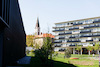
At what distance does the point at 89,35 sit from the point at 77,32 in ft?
21.1

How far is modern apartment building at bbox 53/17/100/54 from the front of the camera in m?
78.8

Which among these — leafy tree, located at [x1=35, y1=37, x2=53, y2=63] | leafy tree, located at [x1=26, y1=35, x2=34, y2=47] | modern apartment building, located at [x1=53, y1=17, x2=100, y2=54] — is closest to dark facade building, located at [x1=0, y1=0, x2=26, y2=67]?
leafy tree, located at [x1=35, y1=37, x2=53, y2=63]

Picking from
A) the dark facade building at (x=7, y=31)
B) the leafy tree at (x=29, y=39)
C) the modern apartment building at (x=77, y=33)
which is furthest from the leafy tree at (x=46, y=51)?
the leafy tree at (x=29, y=39)

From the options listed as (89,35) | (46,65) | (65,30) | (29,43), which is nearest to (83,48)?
(89,35)

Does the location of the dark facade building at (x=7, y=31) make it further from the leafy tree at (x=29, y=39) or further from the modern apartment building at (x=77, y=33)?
the leafy tree at (x=29, y=39)

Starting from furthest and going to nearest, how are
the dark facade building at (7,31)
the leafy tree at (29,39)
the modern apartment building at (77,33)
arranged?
1. the leafy tree at (29,39)
2. the modern apartment building at (77,33)
3. the dark facade building at (7,31)

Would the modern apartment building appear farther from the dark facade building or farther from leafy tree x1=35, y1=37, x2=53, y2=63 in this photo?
leafy tree x1=35, y1=37, x2=53, y2=63

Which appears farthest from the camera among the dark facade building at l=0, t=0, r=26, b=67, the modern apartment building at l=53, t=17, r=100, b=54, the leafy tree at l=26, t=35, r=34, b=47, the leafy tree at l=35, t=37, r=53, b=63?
the leafy tree at l=26, t=35, r=34, b=47

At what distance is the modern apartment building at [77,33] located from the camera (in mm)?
78812

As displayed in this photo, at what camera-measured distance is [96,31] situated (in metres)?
78.0

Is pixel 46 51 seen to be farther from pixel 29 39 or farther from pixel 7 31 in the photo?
pixel 29 39

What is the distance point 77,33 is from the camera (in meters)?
83.1

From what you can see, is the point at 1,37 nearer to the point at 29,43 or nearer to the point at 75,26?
the point at 75,26

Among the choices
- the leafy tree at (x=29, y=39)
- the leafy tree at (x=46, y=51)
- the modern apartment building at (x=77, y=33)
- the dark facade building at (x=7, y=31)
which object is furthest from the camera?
the leafy tree at (x=29, y=39)
